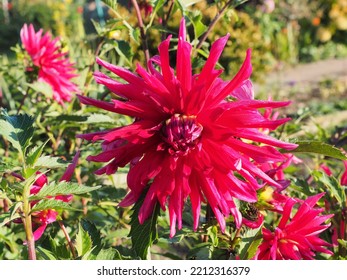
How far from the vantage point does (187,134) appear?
716 millimetres

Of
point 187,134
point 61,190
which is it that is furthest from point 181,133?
point 61,190

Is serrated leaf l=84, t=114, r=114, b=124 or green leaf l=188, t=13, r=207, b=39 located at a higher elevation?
green leaf l=188, t=13, r=207, b=39

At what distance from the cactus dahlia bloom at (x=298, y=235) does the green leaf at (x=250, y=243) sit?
0.03 m

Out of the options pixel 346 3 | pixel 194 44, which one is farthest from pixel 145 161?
pixel 346 3

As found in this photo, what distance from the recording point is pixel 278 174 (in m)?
1.10

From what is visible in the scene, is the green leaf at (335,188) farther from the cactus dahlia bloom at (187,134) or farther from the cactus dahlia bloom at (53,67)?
the cactus dahlia bloom at (53,67)

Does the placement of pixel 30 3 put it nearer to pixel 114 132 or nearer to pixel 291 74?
pixel 291 74

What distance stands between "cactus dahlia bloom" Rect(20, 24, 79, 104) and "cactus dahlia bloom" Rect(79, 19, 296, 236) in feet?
2.67

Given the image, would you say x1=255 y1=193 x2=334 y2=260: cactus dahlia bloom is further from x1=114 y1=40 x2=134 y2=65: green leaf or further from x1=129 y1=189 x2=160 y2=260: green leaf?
x1=114 y1=40 x2=134 y2=65: green leaf

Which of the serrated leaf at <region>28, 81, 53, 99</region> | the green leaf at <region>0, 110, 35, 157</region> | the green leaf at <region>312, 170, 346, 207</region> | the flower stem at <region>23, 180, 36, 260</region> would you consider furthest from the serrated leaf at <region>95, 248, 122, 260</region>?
the serrated leaf at <region>28, 81, 53, 99</region>

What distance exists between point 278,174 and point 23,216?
1.83 ft

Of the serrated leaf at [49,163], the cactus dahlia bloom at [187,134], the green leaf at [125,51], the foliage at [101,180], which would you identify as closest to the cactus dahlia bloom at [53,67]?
the foliage at [101,180]

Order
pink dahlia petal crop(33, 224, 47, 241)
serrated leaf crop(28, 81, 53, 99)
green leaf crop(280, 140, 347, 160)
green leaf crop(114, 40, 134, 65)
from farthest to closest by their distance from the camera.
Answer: serrated leaf crop(28, 81, 53, 99) → green leaf crop(114, 40, 134, 65) → pink dahlia petal crop(33, 224, 47, 241) → green leaf crop(280, 140, 347, 160)

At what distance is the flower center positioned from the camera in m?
0.72
